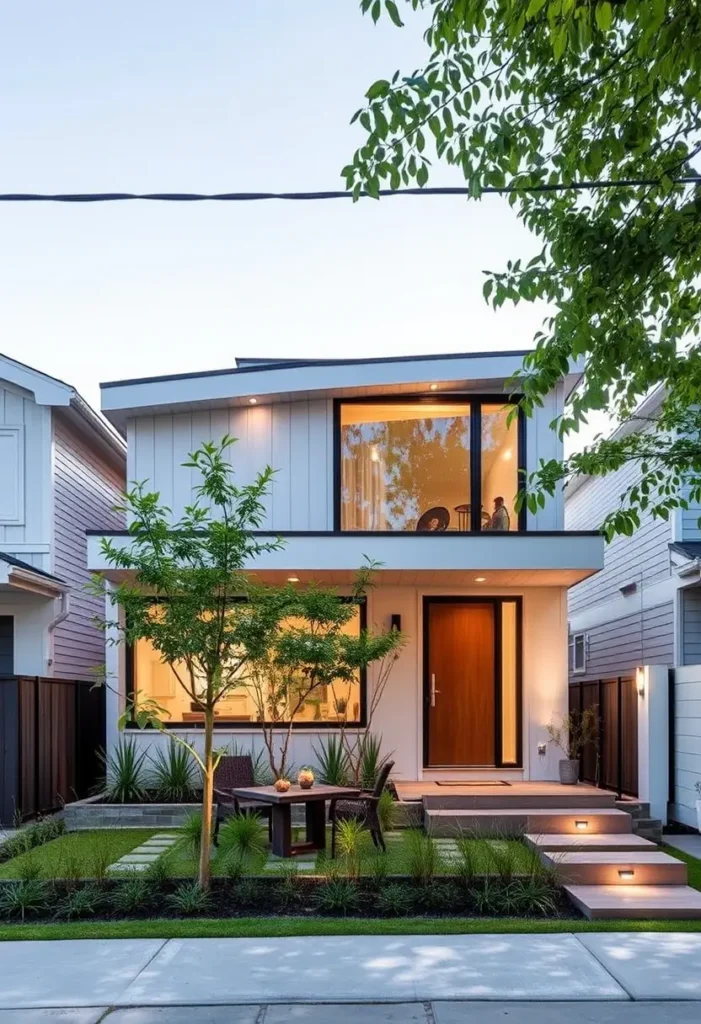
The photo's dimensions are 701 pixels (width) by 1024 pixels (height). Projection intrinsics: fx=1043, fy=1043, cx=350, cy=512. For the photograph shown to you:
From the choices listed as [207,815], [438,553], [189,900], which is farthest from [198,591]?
[438,553]

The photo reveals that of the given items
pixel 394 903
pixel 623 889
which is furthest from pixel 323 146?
pixel 623 889

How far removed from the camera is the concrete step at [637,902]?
24.1 feet

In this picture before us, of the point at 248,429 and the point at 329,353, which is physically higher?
the point at 329,353

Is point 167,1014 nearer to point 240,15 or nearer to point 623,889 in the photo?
point 623,889

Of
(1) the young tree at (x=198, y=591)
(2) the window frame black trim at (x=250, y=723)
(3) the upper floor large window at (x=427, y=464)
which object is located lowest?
(2) the window frame black trim at (x=250, y=723)

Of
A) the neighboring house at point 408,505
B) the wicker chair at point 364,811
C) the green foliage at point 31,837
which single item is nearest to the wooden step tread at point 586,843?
the wicker chair at point 364,811

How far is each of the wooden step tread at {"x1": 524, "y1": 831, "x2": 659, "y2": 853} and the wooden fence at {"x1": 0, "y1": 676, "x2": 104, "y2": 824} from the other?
16.5 feet

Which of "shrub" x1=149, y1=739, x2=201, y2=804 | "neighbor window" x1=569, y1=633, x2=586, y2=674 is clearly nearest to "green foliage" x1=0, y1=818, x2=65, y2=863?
"shrub" x1=149, y1=739, x2=201, y2=804

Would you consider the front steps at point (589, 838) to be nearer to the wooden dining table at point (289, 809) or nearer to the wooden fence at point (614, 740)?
the wooden fence at point (614, 740)

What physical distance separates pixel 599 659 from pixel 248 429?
906cm

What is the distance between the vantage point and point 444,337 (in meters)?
14.6

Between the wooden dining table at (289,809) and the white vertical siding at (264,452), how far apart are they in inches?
156

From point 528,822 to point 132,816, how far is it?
4327 millimetres

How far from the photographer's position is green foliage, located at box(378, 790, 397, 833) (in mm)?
10781
